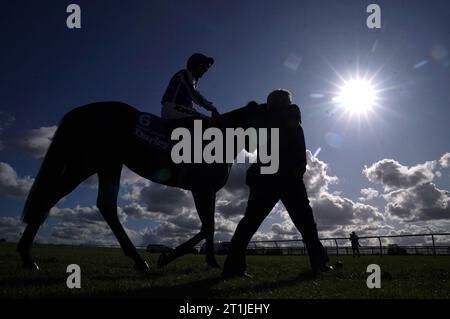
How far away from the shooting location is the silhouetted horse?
6.16 metres

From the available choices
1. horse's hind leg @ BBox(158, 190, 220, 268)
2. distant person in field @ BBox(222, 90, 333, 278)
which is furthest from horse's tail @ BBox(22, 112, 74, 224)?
distant person in field @ BBox(222, 90, 333, 278)

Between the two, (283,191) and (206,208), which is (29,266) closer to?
(206,208)

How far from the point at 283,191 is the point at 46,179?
384cm

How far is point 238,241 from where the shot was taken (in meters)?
5.16

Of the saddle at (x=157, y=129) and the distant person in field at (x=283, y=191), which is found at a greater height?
the saddle at (x=157, y=129)

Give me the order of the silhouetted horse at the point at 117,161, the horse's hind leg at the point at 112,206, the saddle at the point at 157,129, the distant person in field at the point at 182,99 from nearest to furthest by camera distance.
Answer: the horse's hind leg at the point at 112,206 < the silhouetted horse at the point at 117,161 < the saddle at the point at 157,129 < the distant person in field at the point at 182,99

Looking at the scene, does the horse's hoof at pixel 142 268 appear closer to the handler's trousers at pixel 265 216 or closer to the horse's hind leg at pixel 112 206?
the horse's hind leg at pixel 112 206

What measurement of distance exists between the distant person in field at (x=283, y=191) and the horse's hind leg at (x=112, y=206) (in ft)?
5.63

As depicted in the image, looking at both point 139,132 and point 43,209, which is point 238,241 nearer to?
point 139,132

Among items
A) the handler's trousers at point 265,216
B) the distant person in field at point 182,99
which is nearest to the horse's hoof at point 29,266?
the handler's trousers at point 265,216

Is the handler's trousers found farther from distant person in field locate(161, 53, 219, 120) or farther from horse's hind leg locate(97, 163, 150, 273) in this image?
distant person in field locate(161, 53, 219, 120)

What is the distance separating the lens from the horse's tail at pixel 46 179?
5965mm
